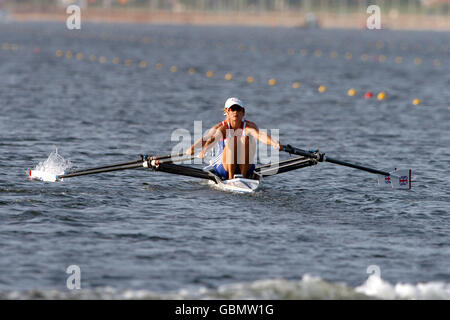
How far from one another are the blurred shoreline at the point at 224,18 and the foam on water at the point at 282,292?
6229 inches

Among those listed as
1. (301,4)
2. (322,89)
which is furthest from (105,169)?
(301,4)

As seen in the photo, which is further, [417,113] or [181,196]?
[417,113]

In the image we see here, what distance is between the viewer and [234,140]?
17656 mm

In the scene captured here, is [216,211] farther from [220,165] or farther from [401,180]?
[401,180]

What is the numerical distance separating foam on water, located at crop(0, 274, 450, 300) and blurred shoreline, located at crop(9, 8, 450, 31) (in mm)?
158219

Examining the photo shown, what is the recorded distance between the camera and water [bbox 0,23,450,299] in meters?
12.3

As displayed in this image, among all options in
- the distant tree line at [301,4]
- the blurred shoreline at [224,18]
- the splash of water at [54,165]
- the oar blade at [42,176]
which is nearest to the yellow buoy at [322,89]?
the splash of water at [54,165]

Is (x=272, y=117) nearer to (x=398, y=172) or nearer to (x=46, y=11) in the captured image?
(x=398, y=172)

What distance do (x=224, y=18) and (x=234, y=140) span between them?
159097 millimetres

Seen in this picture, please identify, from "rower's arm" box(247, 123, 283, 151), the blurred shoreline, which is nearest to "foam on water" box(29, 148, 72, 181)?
"rower's arm" box(247, 123, 283, 151)
